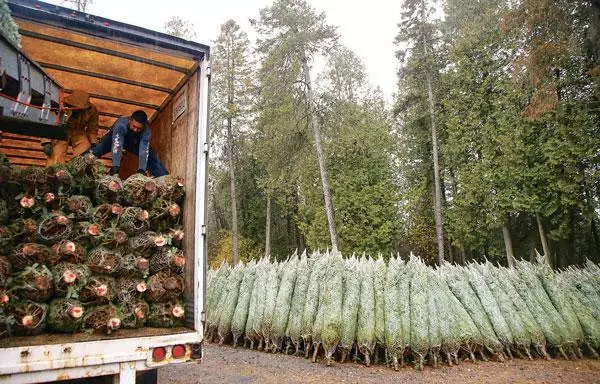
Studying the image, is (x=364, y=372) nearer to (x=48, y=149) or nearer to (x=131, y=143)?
(x=131, y=143)

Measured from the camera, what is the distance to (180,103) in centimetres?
521

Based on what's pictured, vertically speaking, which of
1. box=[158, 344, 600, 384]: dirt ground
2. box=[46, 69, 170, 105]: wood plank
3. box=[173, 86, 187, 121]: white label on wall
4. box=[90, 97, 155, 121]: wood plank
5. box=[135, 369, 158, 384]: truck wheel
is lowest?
box=[158, 344, 600, 384]: dirt ground

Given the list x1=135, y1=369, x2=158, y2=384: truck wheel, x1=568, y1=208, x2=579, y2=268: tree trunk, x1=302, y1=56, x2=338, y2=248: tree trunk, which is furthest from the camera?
x1=302, y1=56, x2=338, y2=248: tree trunk

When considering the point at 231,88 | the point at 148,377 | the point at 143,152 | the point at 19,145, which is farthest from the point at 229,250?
the point at 148,377

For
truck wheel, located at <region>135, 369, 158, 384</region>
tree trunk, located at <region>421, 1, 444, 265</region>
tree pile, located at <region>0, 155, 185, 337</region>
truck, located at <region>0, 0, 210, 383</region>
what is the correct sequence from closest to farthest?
1. truck, located at <region>0, 0, 210, 383</region>
2. tree pile, located at <region>0, 155, 185, 337</region>
3. truck wheel, located at <region>135, 369, 158, 384</region>
4. tree trunk, located at <region>421, 1, 444, 265</region>

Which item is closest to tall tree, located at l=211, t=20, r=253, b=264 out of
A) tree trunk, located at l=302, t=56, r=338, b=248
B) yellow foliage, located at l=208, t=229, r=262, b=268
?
yellow foliage, located at l=208, t=229, r=262, b=268

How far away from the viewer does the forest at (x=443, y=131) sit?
14984 mm

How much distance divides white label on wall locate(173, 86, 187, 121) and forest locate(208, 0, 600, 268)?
10.2 metres

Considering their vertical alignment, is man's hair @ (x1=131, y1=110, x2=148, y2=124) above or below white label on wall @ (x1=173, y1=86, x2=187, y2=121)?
below

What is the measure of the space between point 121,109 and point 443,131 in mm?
20116

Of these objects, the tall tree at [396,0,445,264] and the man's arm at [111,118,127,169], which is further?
the tall tree at [396,0,445,264]

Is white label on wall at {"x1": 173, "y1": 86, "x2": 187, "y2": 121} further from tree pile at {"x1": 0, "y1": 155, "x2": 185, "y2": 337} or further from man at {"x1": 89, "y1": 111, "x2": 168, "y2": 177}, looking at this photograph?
tree pile at {"x1": 0, "y1": 155, "x2": 185, "y2": 337}

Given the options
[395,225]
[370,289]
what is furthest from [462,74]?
[370,289]

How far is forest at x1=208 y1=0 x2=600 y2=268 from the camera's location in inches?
590
